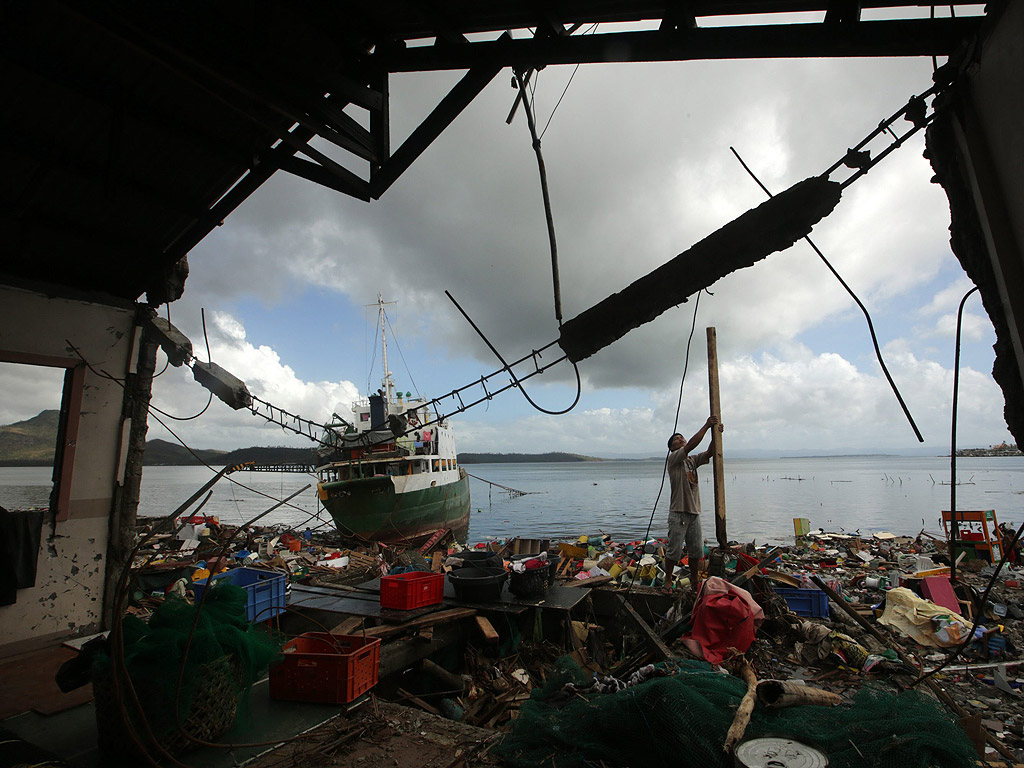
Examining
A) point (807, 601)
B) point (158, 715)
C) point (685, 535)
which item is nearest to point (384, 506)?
point (685, 535)

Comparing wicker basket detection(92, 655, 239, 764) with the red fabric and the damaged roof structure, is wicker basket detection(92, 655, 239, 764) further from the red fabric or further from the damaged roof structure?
the red fabric

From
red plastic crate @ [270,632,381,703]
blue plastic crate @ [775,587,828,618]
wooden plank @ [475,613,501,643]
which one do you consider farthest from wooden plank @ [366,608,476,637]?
blue plastic crate @ [775,587,828,618]

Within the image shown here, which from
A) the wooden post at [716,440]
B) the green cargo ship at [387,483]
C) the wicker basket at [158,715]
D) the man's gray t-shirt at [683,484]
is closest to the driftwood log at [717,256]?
the wicker basket at [158,715]

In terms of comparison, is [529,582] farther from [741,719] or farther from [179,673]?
[179,673]

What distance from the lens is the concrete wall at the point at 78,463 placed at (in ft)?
16.7

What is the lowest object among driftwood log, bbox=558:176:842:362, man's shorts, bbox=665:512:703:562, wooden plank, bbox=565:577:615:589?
wooden plank, bbox=565:577:615:589

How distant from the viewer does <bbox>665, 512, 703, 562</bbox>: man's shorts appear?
734 centimetres

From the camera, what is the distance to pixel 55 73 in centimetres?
324

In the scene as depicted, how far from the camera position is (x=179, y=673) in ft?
9.71

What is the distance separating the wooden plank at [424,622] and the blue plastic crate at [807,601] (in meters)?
4.08

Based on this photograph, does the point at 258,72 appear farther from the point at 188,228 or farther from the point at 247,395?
the point at 247,395

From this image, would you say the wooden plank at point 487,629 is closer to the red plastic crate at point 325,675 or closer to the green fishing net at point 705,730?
the red plastic crate at point 325,675

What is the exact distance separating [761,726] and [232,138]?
228 inches

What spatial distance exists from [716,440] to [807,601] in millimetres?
2841
